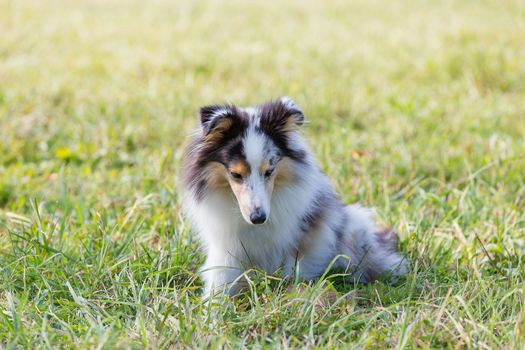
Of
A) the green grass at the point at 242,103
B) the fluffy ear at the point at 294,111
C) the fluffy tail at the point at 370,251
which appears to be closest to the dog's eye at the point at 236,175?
the fluffy ear at the point at 294,111

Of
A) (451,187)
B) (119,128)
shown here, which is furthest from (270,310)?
(119,128)

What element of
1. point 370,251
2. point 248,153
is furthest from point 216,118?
point 370,251

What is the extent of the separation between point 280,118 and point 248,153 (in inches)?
10.1

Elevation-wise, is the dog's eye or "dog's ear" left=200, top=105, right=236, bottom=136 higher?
"dog's ear" left=200, top=105, right=236, bottom=136

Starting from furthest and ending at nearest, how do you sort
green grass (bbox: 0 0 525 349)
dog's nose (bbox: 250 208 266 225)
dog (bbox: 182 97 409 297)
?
dog (bbox: 182 97 409 297), dog's nose (bbox: 250 208 266 225), green grass (bbox: 0 0 525 349)

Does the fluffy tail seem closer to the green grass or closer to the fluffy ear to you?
the green grass

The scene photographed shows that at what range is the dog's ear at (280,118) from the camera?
11.0ft

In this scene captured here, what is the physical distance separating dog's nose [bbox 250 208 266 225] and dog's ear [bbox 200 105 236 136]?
1.48 feet

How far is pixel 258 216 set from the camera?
3166 millimetres

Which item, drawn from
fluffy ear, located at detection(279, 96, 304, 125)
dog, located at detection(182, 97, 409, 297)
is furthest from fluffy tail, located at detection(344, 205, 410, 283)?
fluffy ear, located at detection(279, 96, 304, 125)

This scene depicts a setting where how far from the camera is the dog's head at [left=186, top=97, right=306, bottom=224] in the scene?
323cm

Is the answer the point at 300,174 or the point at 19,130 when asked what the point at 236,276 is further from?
the point at 19,130

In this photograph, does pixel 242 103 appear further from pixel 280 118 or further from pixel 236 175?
pixel 236 175

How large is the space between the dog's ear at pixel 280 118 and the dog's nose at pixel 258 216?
1.37ft
